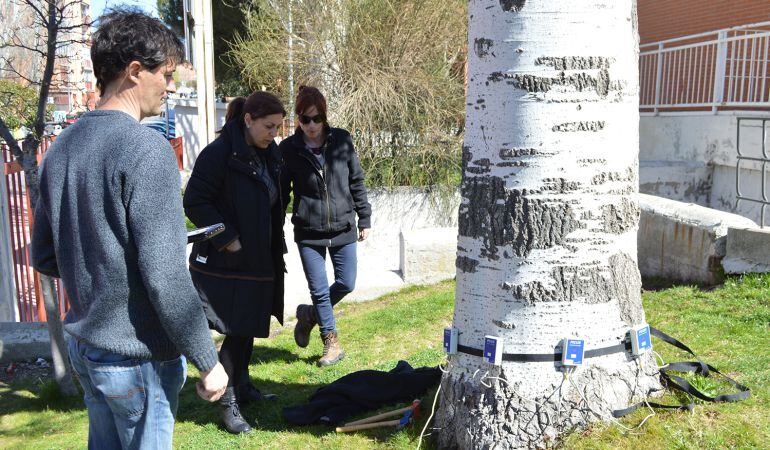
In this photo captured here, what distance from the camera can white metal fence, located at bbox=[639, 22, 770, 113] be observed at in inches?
374

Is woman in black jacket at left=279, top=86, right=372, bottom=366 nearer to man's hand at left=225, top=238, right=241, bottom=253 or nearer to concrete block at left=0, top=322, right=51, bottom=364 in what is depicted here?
man's hand at left=225, top=238, right=241, bottom=253

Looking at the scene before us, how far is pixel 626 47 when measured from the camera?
9.73 feet

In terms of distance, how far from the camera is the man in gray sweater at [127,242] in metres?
2.09

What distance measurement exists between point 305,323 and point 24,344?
2304 mm

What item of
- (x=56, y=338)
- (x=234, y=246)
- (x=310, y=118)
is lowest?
(x=56, y=338)

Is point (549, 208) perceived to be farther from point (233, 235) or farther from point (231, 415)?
point (231, 415)

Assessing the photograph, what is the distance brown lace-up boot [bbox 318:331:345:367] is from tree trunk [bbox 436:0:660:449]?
80.9 inches

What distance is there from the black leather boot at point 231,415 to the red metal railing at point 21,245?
2674 mm

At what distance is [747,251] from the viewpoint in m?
5.35

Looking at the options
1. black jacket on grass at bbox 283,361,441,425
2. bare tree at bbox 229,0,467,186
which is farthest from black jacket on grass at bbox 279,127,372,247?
bare tree at bbox 229,0,467,186

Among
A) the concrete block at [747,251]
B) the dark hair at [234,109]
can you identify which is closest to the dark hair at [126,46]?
the dark hair at [234,109]

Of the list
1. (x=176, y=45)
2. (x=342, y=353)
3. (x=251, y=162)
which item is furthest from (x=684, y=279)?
(x=176, y=45)

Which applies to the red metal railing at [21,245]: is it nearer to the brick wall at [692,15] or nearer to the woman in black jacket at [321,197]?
the woman in black jacket at [321,197]

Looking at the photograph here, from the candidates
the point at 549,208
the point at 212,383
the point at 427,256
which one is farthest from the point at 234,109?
the point at 427,256
